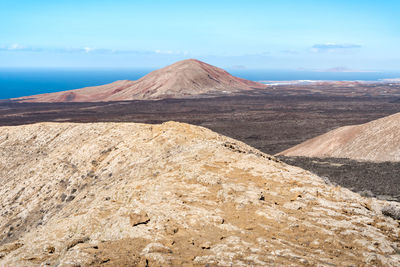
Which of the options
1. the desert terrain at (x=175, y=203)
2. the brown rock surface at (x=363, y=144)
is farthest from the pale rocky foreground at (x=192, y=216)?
the brown rock surface at (x=363, y=144)

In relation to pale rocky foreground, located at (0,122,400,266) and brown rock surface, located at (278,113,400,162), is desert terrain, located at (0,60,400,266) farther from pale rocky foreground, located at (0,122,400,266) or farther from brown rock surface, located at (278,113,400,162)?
brown rock surface, located at (278,113,400,162)

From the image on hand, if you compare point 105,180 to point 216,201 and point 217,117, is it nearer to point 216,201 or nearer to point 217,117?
point 216,201

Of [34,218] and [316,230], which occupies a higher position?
[316,230]

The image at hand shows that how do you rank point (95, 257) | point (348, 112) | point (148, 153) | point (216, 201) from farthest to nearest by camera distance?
point (348, 112)
point (148, 153)
point (216, 201)
point (95, 257)

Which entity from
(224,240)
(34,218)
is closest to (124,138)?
(34,218)

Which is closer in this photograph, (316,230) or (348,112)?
(316,230)

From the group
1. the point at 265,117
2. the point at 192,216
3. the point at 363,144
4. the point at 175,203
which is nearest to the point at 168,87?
the point at 265,117

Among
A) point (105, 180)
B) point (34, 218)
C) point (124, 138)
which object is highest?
point (124, 138)

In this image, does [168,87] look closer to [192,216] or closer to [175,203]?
[175,203]
